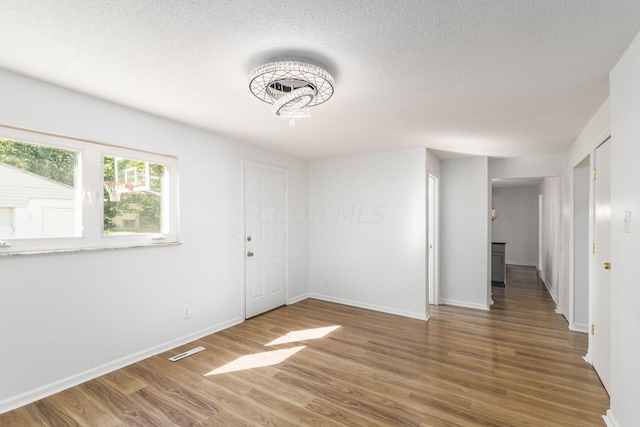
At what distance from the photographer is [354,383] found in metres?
2.57

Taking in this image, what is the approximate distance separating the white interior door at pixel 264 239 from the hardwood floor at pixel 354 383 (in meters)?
0.58

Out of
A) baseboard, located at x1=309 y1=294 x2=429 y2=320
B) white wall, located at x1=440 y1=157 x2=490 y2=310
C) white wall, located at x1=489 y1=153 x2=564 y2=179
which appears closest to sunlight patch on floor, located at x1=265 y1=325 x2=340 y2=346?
baseboard, located at x1=309 y1=294 x2=429 y2=320

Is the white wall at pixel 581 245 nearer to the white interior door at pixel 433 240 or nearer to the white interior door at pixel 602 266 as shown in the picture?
the white interior door at pixel 602 266

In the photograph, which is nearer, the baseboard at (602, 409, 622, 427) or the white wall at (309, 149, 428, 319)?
the baseboard at (602, 409, 622, 427)

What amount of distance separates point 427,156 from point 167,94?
3312 millimetres

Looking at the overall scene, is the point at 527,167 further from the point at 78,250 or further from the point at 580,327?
the point at 78,250

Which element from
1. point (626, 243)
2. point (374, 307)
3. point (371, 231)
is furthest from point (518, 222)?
point (626, 243)

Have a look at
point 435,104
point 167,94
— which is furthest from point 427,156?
point 167,94

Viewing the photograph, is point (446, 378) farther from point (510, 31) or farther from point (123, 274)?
point (123, 274)

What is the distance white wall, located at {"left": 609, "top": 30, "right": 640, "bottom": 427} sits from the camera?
163 centimetres

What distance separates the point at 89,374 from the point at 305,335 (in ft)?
6.72

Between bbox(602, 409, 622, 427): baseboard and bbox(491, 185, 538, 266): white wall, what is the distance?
7579mm

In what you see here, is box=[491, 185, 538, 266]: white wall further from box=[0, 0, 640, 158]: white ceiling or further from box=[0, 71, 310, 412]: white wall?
box=[0, 71, 310, 412]: white wall

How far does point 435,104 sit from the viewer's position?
263cm
